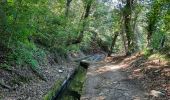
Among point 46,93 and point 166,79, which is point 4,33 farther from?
point 166,79

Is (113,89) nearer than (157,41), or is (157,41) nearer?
(113,89)

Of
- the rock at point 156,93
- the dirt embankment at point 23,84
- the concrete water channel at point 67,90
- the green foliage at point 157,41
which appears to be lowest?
the concrete water channel at point 67,90

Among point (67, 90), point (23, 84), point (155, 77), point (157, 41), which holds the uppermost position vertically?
point (157, 41)

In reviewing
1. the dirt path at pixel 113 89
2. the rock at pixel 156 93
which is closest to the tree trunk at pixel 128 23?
the dirt path at pixel 113 89

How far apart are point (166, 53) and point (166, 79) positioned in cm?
457

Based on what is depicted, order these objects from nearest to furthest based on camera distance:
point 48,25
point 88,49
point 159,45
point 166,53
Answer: point 166,53 < point 48,25 < point 159,45 < point 88,49

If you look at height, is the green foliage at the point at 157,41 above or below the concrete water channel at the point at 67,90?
above

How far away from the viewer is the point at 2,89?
10.4 meters

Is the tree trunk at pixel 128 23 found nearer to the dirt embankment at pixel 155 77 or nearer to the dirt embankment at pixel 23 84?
the dirt embankment at pixel 155 77

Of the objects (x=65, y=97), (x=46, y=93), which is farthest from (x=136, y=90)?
(x=46, y=93)

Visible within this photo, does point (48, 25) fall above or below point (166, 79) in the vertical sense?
above

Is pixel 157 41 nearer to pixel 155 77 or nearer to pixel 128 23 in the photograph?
pixel 128 23

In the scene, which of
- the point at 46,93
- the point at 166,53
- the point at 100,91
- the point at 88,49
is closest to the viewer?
the point at 46,93

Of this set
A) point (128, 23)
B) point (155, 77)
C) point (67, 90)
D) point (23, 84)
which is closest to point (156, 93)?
point (155, 77)
